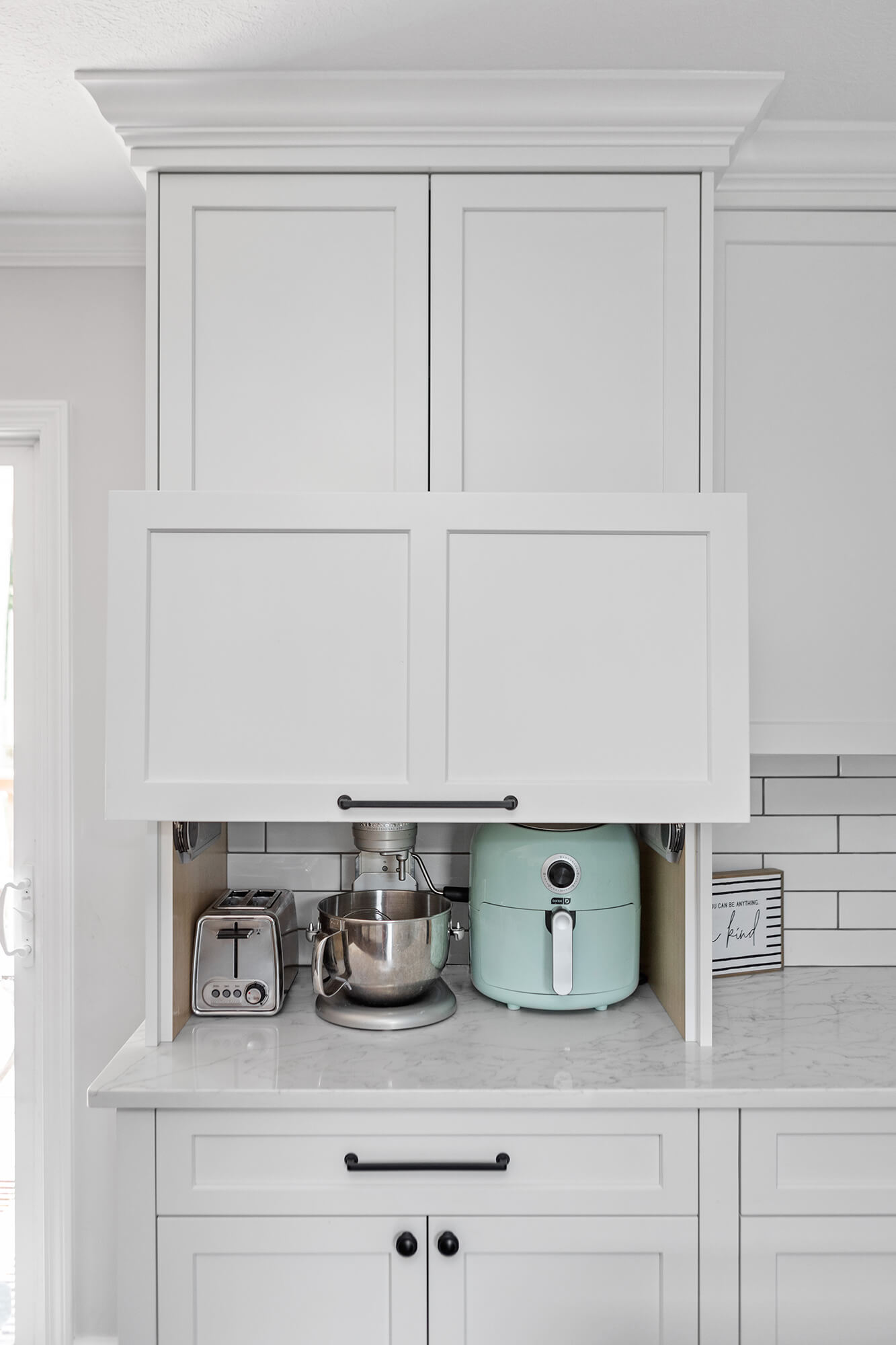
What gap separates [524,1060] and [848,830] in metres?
0.99

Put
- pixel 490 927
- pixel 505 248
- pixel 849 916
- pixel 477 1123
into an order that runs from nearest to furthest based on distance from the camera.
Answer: pixel 477 1123, pixel 505 248, pixel 490 927, pixel 849 916

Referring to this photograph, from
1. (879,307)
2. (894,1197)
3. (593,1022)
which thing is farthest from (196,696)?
(879,307)

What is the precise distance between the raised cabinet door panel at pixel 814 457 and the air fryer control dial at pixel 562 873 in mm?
433

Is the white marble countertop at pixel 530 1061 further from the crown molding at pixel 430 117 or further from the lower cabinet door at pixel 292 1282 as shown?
the crown molding at pixel 430 117

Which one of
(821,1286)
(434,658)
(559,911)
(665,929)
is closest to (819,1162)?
(821,1286)

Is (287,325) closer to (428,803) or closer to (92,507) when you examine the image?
(92,507)

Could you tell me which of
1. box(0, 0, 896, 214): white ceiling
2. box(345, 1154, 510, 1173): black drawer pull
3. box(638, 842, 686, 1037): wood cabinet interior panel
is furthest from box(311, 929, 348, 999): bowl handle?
box(0, 0, 896, 214): white ceiling

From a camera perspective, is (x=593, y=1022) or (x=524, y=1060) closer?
(x=524, y=1060)

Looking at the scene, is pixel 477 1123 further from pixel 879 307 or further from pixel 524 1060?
pixel 879 307

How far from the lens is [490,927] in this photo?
1731 millimetres

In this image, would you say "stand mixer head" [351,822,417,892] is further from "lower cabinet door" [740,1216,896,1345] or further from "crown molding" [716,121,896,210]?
"crown molding" [716,121,896,210]

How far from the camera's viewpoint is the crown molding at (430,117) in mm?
1520

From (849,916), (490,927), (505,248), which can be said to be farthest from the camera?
(849,916)

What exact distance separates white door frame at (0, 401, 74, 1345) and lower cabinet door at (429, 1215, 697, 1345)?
1.09 m
